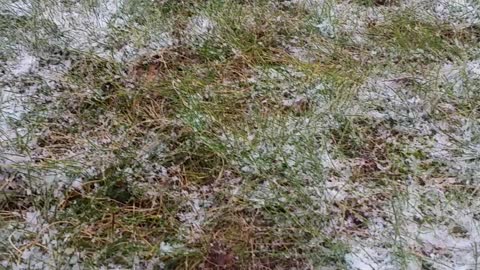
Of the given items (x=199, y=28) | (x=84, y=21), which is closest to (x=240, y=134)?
A: (x=199, y=28)

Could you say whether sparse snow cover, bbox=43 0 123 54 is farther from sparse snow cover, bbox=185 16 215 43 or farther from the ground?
sparse snow cover, bbox=185 16 215 43

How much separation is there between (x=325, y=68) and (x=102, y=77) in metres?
0.73

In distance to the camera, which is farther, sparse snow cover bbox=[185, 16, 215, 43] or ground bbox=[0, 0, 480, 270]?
sparse snow cover bbox=[185, 16, 215, 43]

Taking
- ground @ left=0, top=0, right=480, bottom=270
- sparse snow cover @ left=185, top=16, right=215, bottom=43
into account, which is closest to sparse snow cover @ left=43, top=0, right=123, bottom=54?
ground @ left=0, top=0, right=480, bottom=270

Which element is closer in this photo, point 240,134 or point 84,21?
point 240,134

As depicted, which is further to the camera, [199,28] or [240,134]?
[199,28]

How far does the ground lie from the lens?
1.30 m

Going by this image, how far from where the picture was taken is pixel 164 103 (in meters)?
1.67

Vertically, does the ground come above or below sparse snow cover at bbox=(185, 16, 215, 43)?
below

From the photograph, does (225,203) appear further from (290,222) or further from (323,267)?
(323,267)

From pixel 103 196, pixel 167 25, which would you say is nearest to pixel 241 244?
pixel 103 196

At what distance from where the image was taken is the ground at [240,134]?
1297mm

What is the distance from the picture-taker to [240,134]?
156cm

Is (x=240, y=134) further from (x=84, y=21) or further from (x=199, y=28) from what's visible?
(x=84, y=21)
